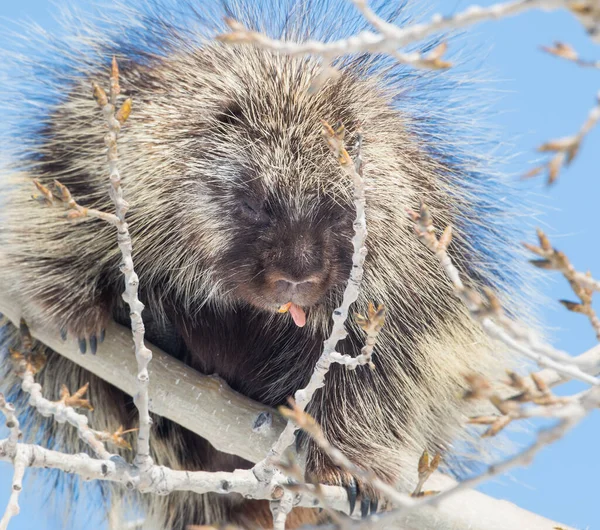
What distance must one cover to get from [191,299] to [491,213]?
1.27 meters

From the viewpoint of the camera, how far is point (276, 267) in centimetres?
280

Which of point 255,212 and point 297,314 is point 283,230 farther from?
point 297,314

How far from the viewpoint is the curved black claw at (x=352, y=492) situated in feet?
9.70

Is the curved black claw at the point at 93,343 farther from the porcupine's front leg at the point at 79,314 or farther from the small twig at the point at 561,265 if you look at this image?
the small twig at the point at 561,265

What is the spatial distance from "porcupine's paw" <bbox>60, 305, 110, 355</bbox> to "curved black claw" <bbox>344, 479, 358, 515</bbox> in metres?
1.04

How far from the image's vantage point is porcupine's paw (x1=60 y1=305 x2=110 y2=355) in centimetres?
320

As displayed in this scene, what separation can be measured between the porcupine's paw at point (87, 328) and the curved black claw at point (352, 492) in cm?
104

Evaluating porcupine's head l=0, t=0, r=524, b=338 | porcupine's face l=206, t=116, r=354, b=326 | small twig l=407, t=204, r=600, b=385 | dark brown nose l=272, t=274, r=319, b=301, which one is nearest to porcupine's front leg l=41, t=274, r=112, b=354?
porcupine's head l=0, t=0, r=524, b=338

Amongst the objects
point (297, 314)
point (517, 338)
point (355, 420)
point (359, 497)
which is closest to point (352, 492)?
point (359, 497)

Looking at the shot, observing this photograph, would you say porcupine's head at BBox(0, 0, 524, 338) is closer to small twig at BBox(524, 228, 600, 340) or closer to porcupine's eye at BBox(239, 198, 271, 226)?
porcupine's eye at BBox(239, 198, 271, 226)

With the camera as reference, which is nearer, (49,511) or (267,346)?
(267,346)

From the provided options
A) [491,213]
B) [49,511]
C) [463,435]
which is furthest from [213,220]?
[49,511]

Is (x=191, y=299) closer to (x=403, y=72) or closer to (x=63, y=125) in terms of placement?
(x=63, y=125)

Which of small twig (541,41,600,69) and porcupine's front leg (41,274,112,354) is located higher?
small twig (541,41,600,69)
